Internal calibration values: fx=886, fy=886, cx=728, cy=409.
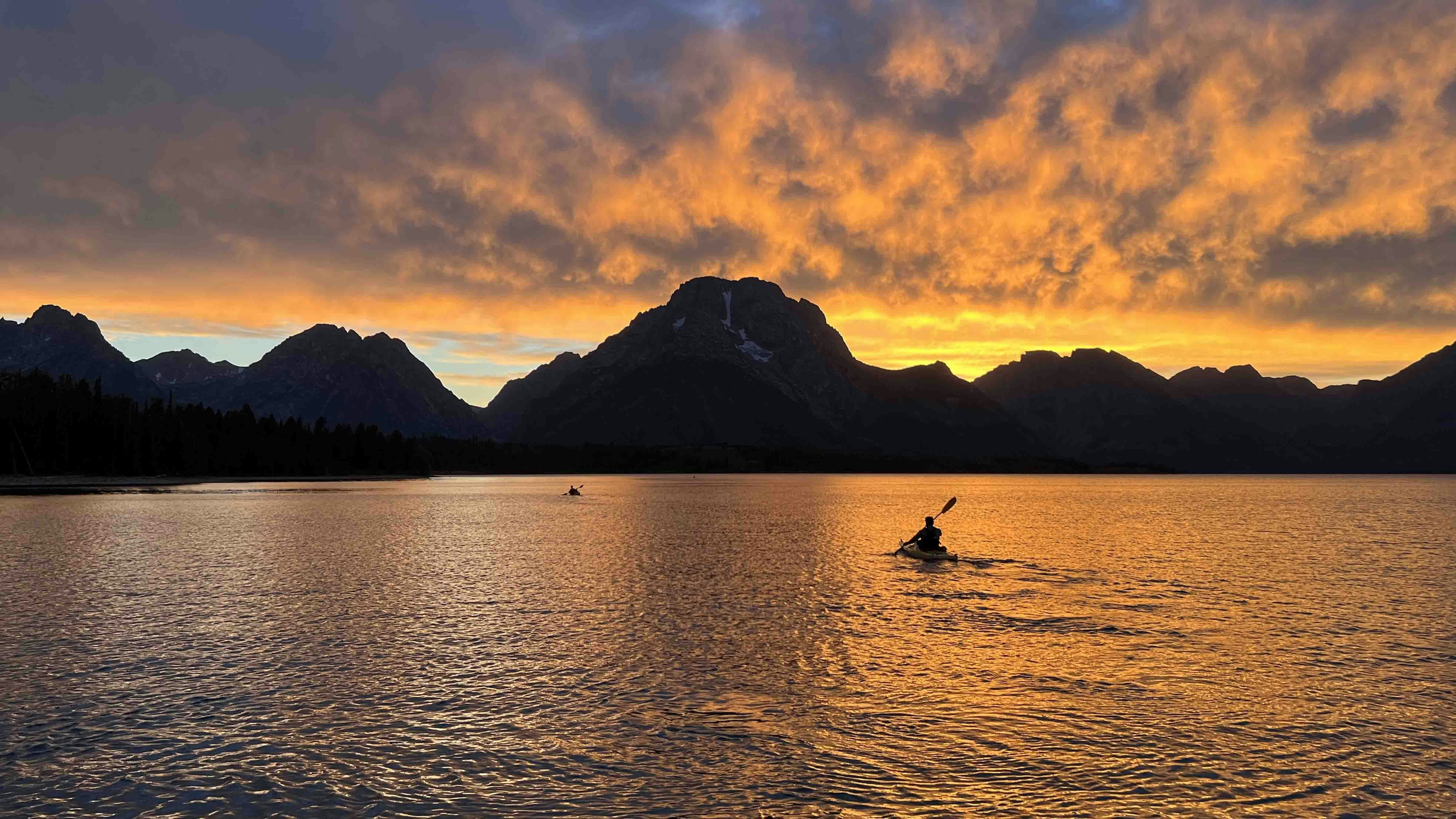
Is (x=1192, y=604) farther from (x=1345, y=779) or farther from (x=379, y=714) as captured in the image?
(x=379, y=714)

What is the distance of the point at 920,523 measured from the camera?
5074 inches

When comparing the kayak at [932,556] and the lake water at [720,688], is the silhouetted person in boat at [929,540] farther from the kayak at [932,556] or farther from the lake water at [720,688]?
the lake water at [720,688]

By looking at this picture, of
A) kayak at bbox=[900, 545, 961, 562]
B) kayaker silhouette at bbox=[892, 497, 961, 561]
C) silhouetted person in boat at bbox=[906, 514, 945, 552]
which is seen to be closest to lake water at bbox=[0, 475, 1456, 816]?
kayak at bbox=[900, 545, 961, 562]

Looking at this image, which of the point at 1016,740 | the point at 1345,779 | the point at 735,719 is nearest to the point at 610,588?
the point at 735,719

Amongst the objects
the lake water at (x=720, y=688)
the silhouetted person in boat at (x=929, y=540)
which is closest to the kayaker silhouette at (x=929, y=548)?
the silhouetted person in boat at (x=929, y=540)

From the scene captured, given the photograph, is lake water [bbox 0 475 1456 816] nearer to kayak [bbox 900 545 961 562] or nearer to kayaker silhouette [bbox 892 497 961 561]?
kayak [bbox 900 545 961 562]

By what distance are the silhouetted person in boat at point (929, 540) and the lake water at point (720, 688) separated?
6.09m

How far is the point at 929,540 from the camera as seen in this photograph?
7338cm

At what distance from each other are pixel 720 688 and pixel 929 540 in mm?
46727

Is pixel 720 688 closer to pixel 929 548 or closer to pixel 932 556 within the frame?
pixel 932 556

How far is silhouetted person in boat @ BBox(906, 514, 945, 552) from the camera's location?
72812mm

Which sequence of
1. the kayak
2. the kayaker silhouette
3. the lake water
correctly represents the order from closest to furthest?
1. the lake water
2. the kayak
3. the kayaker silhouette

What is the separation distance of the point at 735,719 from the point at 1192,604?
114 ft

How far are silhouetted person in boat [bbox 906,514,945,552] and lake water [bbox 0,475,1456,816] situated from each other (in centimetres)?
609
